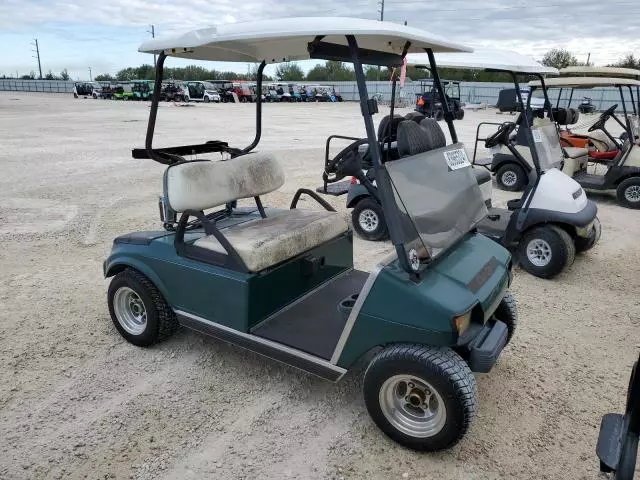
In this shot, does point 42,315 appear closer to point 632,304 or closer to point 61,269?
point 61,269

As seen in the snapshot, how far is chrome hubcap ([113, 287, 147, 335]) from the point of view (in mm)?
3316

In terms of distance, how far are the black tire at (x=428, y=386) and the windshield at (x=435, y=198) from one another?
46 centimetres

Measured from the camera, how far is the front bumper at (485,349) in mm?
2357

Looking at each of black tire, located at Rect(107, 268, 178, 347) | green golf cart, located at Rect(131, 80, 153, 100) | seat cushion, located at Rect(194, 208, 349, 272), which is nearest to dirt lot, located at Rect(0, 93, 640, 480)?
black tire, located at Rect(107, 268, 178, 347)

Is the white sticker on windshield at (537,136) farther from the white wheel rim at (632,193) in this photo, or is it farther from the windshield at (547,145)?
the white wheel rim at (632,193)

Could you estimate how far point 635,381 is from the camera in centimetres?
156

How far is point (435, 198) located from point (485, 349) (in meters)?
0.79

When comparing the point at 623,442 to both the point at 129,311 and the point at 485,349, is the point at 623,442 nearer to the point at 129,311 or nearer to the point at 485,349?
the point at 485,349

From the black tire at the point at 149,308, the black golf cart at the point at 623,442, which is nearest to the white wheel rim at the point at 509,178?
the black tire at the point at 149,308

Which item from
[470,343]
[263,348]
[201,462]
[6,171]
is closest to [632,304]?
[470,343]

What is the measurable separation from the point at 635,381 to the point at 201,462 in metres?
1.80

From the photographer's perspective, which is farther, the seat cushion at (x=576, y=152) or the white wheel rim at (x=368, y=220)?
the seat cushion at (x=576, y=152)

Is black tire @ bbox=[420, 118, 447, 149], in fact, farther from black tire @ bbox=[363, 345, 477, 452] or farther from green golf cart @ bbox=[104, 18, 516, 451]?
black tire @ bbox=[363, 345, 477, 452]

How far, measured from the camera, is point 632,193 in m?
7.41
